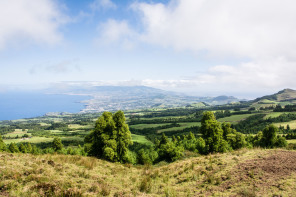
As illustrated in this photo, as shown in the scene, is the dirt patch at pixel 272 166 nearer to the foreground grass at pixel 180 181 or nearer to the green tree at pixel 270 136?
the foreground grass at pixel 180 181

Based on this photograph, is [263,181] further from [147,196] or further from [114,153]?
[114,153]

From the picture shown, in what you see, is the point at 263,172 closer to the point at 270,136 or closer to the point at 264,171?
the point at 264,171

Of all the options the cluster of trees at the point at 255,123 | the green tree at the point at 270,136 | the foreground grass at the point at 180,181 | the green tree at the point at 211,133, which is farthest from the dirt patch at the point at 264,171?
the cluster of trees at the point at 255,123

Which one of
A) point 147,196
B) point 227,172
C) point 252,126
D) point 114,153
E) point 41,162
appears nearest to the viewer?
point 147,196

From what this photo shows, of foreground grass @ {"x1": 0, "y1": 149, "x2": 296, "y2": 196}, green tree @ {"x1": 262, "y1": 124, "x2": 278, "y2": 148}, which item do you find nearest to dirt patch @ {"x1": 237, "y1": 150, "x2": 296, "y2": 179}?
foreground grass @ {"x1": 0, "y1": 149, "x2": 296, "y2": 196}

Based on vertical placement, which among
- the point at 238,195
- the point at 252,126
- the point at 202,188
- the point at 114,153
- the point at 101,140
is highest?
the point at 238,195

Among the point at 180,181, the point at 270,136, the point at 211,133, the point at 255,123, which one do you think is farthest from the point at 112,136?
the point at 255,123

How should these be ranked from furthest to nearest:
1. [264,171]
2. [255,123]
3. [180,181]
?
1. [255,123]
2. [180,181]
3. [264,171]

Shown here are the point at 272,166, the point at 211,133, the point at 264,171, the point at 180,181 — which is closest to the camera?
the point at 264,171

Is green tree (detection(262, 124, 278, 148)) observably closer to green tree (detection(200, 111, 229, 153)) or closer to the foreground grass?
green tree (detection(200, 111, 229, 153))

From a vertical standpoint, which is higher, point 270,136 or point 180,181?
point 180,181

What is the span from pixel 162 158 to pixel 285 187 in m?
55.3

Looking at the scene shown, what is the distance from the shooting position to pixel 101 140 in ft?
83.4

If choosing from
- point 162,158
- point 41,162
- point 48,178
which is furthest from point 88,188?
point 162,158
